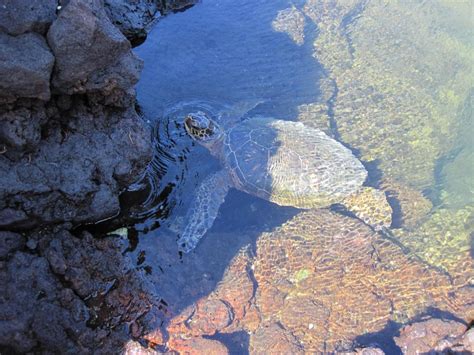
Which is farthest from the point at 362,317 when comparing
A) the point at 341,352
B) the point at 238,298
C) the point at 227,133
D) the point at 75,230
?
the point at 75,230

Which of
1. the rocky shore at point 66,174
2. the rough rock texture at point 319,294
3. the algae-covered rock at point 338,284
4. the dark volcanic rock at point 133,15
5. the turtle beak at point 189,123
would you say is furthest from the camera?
the dark volcanic rock at point 133,15

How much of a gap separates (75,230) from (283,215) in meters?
2.37

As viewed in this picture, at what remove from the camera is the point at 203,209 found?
4039 millimetres

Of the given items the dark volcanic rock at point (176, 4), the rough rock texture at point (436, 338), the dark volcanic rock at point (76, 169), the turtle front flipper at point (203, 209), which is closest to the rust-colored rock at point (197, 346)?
the turtle front flipper at point (203, 209)

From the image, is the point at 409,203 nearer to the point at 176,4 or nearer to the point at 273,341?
the point at 273,341

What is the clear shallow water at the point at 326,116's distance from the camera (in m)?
3.83

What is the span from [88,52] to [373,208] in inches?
136

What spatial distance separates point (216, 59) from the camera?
18.0 feet

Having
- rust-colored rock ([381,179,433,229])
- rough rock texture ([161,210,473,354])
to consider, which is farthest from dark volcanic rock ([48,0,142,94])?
rust-colored rock ([381,179,433,229])

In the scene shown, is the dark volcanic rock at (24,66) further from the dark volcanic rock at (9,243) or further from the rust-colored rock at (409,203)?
the rust-colored rock at (409,203)

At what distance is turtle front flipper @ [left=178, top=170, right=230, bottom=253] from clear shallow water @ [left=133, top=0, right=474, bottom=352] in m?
0.11

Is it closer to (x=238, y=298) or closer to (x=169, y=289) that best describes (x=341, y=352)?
(x=238, y=298)

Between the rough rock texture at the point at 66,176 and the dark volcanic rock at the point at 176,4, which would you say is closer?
the rough rock texture at the point at 66,176

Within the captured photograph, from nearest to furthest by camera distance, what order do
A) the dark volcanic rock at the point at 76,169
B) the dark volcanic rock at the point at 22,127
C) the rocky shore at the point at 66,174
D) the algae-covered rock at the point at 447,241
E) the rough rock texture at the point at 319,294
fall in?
1. the rocky shore at the point at 66,174
2. the dark volcanic rock at the point at 22,127
3. the dark volcanic rock at the point at 76,169
4. the rough rock texture at the point at 319,294
5. the algae-covered rock at the point at 447,241
